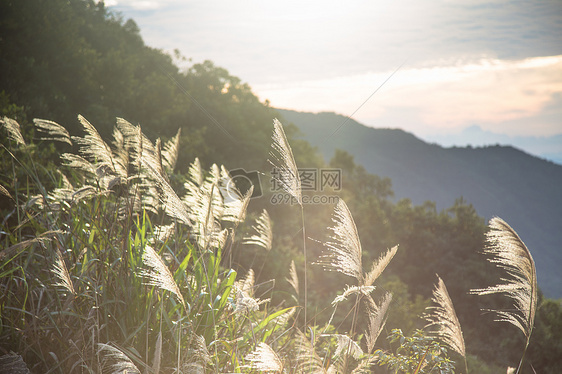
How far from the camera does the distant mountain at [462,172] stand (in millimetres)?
85250

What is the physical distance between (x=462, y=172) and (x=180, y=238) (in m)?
105

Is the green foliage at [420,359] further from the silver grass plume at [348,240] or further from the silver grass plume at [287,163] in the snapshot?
the silver grass plume at [287,163]

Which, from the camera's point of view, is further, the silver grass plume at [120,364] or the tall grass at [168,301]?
the tall grass at [168,301]

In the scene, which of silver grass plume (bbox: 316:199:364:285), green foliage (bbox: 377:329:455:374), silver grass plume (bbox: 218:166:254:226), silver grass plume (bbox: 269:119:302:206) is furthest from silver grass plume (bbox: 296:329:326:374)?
silver grass plume (bbox: 218:166:254:226)

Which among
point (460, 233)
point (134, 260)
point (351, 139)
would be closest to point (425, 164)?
point (351, 139)

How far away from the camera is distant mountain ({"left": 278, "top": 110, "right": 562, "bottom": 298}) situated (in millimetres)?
85250

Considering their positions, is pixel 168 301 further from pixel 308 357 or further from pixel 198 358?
pixel 308 357

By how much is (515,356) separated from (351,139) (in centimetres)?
7718

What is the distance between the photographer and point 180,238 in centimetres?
354

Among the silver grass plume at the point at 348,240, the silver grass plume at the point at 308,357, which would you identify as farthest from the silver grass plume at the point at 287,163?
the silver grass plume at the point at 308,357

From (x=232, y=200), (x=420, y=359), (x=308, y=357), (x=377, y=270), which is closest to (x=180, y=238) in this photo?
(x=232, y=200)

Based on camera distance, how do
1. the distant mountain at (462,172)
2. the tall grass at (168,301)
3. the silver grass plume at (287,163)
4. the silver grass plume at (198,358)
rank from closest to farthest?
the silver grass plume at (198,358)
the tall grass at (168,301)
the silver grass plume at (287,163)
the distant mountain at (462,172)

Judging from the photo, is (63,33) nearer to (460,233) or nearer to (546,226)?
(460,233)

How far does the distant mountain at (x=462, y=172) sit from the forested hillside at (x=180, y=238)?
56.1 meters
